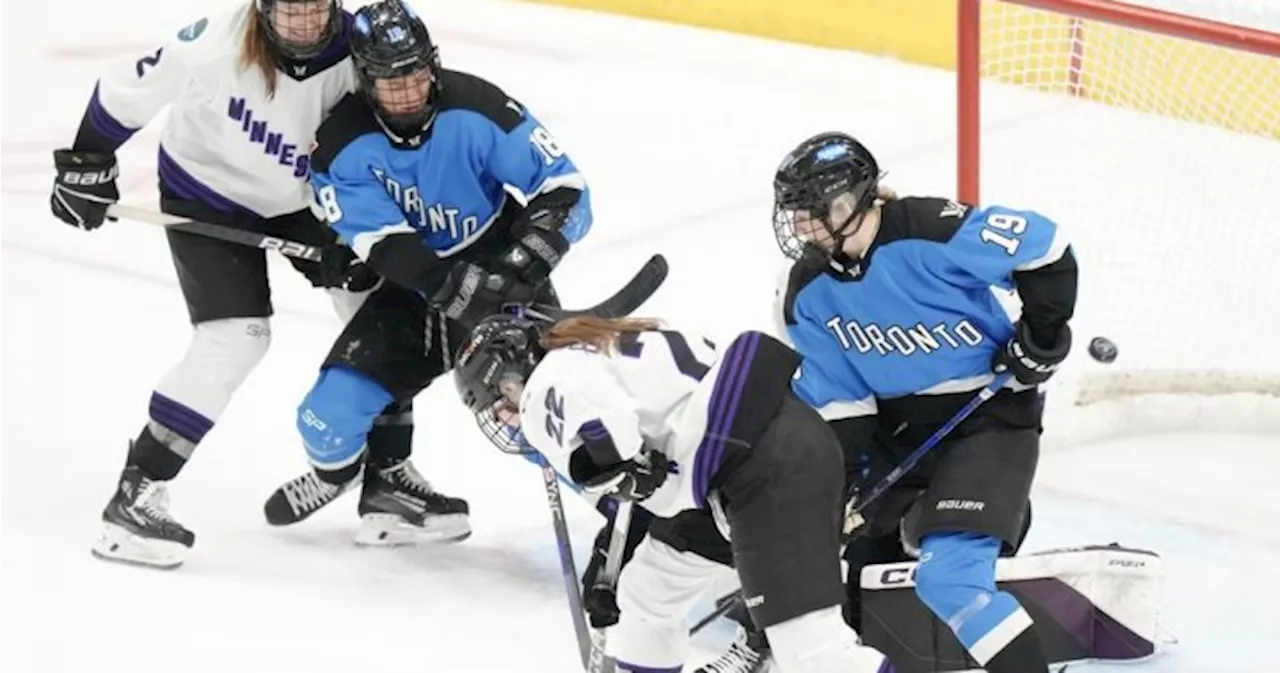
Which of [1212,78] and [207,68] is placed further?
[1212,78]

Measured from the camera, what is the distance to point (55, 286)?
5.30m

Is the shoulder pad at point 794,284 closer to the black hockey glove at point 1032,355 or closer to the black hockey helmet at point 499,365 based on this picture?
the black hockey glove at point 1032,355

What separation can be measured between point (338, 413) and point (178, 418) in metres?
0.28

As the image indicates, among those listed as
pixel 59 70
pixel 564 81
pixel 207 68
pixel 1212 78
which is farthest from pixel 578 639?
pixel 59 70

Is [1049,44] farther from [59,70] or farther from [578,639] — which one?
[59,70]

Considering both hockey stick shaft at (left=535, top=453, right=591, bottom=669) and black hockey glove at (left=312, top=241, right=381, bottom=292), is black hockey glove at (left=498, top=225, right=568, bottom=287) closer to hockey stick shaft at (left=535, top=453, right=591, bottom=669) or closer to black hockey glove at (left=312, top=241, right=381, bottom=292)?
black hockey glove at (left=312, top=241, right=381, bottom=292)

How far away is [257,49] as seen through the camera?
3.80 metres

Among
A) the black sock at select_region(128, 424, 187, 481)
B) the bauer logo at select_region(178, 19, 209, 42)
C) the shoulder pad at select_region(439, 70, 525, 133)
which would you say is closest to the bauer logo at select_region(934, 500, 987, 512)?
the shoulder pad at select_region(439, 70, 525, 133)

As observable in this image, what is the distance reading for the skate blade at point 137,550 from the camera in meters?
3.94

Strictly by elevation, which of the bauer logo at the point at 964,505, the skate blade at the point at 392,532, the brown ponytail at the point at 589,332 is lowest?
the skate blade at the point at 392,532

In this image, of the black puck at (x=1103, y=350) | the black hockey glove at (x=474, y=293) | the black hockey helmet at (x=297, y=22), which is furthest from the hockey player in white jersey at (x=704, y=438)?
the black puck at (x=1103, y=350)

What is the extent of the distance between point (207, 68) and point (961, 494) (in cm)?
146

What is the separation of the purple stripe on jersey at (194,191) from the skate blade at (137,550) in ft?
1.90

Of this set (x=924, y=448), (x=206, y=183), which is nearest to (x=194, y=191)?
(x=206, y=183)
